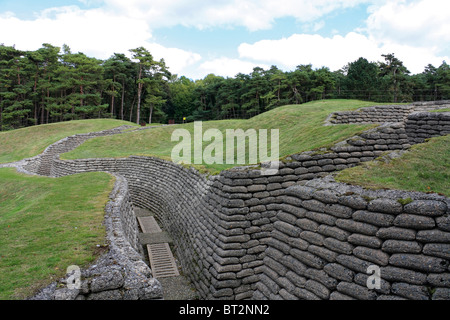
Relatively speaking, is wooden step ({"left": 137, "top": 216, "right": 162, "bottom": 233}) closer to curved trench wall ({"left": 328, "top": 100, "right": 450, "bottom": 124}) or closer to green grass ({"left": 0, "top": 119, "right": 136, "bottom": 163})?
curved trench wall ({"left": 328, "top": 100, "right": 450, "bottom": 124})

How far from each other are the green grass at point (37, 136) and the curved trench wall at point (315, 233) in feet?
83.9

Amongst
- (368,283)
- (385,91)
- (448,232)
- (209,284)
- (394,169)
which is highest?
(385,91)

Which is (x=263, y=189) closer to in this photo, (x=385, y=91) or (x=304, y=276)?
Result: (x=304, y=276)

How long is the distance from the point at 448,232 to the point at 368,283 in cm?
112

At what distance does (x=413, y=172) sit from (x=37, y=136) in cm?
3736

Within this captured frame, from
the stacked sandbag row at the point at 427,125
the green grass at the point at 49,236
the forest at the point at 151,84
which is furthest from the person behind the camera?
the forest at the point at 151,84

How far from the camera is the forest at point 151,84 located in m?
40.3

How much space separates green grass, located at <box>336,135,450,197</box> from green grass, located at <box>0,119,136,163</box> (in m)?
29.6

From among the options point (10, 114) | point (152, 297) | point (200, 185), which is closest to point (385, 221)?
point (152, 297)

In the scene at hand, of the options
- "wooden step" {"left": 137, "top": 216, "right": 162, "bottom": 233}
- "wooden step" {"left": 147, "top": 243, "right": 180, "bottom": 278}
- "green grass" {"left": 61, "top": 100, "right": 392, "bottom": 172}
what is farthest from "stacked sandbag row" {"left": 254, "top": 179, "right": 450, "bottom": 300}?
"wooden step" {"left": 137, "top": 216, "right": 162, "bottom": 233}

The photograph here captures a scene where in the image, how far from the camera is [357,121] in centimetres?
1486
